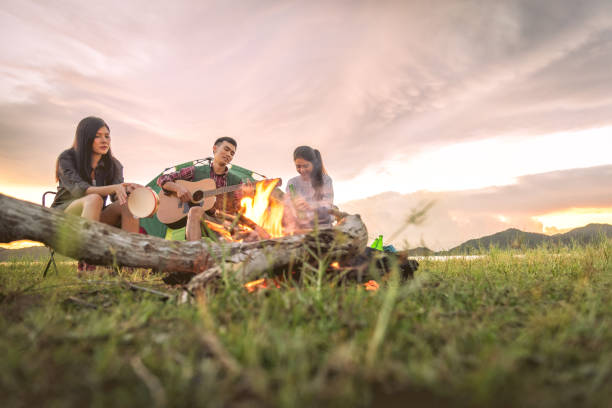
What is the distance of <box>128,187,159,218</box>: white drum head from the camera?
5008mm

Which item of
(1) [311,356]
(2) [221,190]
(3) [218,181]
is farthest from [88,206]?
(1) [311,356]

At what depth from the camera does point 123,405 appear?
110 centimetres

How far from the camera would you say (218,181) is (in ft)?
23.2

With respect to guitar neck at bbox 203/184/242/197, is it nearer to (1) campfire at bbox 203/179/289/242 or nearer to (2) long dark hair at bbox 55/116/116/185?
(1) campfire at bbox 203/179/289/242

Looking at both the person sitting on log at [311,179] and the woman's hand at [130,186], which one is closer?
the woman's hand at [130,186]

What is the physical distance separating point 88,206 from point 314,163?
4.15 meters

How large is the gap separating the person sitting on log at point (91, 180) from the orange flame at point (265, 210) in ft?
6.32

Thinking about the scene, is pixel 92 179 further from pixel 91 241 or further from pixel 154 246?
pixel 154 246

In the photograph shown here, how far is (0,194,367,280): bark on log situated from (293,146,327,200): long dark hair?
12.8 ft

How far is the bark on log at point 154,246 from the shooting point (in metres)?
2.89

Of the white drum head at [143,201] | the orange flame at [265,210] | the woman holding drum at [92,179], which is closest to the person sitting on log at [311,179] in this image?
the orange flame at [265,210]

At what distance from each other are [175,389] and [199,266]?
2.21 m

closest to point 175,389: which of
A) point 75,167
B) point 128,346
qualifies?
point 128,346

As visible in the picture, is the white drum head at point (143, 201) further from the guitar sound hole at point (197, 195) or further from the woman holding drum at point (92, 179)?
the guitar sound hole at point (197, 195)
